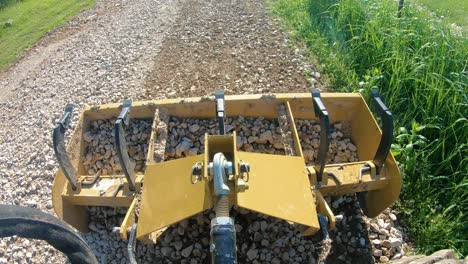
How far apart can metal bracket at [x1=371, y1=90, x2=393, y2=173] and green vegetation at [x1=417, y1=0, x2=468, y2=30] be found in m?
5.54

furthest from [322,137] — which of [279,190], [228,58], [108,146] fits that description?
[228,58]

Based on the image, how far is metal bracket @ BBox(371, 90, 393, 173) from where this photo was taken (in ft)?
8.72

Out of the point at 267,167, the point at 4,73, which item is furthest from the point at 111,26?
the point at 267,167

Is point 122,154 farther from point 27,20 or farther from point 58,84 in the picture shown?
point 27,20

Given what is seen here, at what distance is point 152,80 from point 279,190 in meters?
3.24

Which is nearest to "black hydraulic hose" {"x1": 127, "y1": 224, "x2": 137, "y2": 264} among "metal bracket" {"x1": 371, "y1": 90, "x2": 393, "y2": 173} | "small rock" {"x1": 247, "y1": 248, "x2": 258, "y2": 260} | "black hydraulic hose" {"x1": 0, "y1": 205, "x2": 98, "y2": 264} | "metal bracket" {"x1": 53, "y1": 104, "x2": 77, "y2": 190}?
"black hydraulic hose" {"x1": 0, "y1": 205, "x2": 98, "y2": 264}

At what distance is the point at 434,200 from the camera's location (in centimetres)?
336

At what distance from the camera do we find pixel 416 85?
13.5 ft

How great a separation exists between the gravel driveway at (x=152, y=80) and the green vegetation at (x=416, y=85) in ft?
1.11

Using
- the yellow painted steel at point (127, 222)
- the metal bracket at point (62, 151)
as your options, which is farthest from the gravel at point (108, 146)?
the yellow painted steel at point (127, 222)

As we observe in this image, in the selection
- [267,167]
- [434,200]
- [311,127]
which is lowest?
[434,200]

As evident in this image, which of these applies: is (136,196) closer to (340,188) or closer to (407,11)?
(340,188)

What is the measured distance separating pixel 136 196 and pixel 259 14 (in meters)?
4.96

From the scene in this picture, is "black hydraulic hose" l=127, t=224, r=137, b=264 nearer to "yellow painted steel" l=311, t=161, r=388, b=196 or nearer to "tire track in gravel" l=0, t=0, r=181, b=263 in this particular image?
"tire track in gravel" l=0, t=0, r=181, b=263
